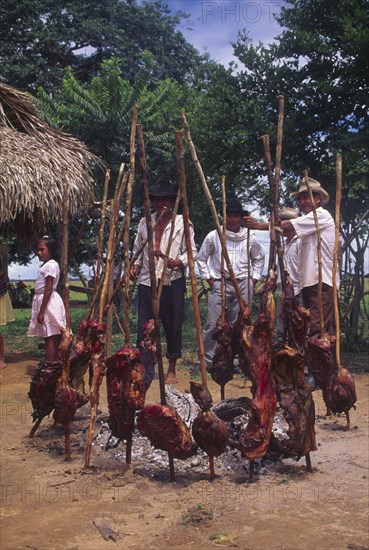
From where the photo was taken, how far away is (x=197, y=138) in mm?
8891

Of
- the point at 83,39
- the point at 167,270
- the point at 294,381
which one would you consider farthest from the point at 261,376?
the point at 83,39

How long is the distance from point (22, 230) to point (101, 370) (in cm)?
535

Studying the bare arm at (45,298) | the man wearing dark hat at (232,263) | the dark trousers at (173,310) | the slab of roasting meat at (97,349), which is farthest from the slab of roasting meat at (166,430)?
the man wearing dark hat at (232,263)

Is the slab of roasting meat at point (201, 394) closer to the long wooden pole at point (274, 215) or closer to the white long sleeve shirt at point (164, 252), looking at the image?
the long wooden pole at point (274, 215)

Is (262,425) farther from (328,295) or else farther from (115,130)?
(115,130)

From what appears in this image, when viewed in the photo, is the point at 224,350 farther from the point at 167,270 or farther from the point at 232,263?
the point at 232,263

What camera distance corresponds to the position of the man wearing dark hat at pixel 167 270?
568 centimetres

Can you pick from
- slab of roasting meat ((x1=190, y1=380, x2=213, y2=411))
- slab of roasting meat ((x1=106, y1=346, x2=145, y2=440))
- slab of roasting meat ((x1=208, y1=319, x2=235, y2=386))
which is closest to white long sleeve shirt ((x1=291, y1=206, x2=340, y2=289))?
slab of roasting meat ((x1=208, y1=319, x2=235, y2=386))

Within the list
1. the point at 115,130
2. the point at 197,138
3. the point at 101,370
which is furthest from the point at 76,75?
the point at 101,370

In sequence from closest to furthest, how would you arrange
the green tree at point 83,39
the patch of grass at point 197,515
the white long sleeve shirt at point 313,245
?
the patch of grass at point 197,515 < the white long sleeve shirt at point 313,245 < the green tree at point 83,39

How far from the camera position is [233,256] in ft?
22.7

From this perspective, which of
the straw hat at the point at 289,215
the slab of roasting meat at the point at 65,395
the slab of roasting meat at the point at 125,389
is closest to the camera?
the slab of roasting meat at the point at 125,389

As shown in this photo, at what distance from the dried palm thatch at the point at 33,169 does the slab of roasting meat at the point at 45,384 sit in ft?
10.5

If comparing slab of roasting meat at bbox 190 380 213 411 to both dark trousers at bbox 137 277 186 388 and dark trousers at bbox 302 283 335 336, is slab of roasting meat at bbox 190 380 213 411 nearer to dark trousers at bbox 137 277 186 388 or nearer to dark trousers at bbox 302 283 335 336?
dark trousers at bbox 137 277 186 388
